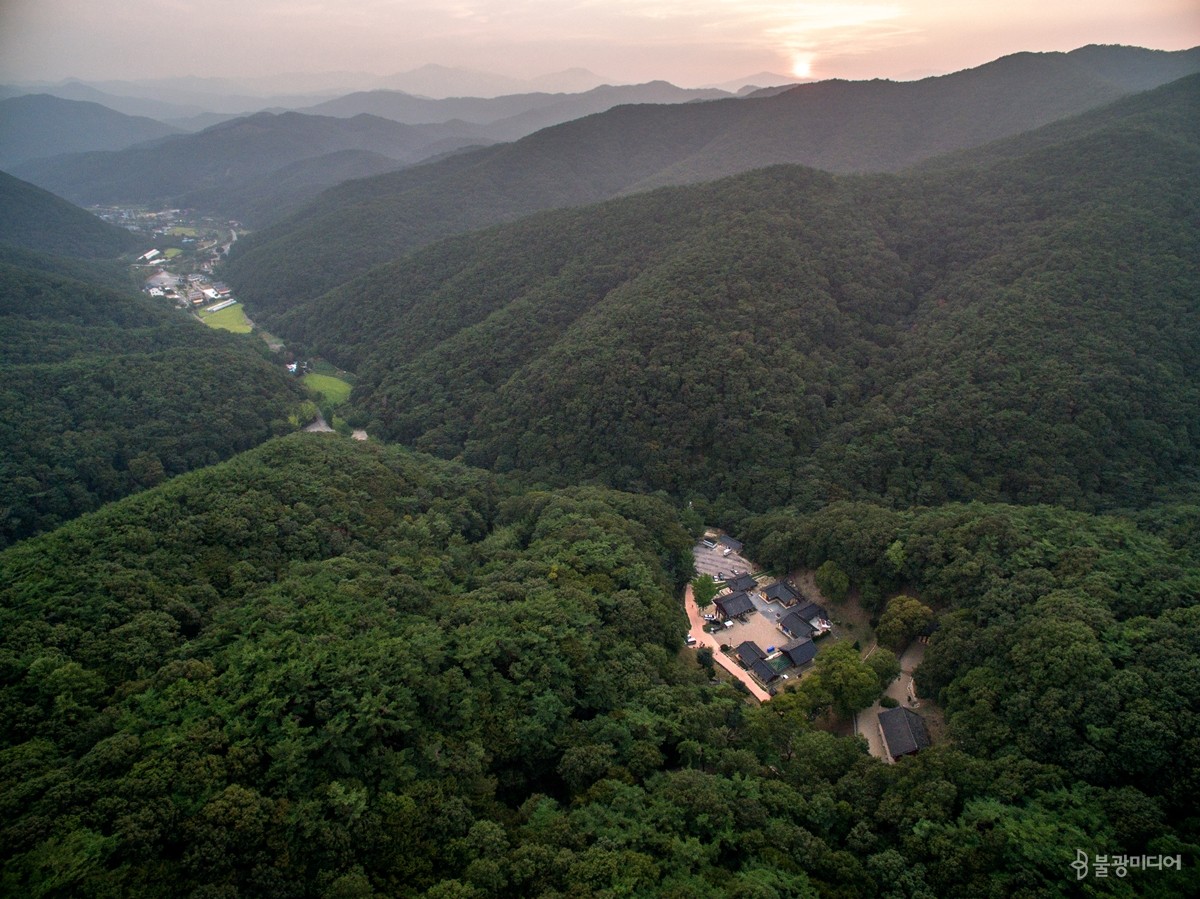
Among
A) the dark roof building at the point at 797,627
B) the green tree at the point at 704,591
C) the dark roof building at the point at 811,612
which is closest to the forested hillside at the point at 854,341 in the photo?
the dark roof building at the point at 811,612

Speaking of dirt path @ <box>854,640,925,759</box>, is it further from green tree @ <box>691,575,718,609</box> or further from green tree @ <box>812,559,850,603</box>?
green tree @ <box>691,575,718,609</box>

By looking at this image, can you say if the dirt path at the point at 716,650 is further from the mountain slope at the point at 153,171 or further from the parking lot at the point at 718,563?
the mountain slope at the point at 153,171

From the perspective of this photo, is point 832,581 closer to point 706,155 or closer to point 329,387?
point 329,387

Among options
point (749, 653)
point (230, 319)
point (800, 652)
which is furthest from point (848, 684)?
point (230, 319)

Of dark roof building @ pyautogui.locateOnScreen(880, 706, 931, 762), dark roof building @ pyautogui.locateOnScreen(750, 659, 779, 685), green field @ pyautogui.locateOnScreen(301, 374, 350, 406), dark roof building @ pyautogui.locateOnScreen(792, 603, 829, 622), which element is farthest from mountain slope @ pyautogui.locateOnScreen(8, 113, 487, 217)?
dark roof building @ pyautogui.locateOnScreen(880, 706, 931, 762)

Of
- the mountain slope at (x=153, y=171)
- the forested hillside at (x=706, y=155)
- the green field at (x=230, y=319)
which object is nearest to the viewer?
the green field at (x=230, y=319)

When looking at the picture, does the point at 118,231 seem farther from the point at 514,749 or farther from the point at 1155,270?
the point at 1155,270
